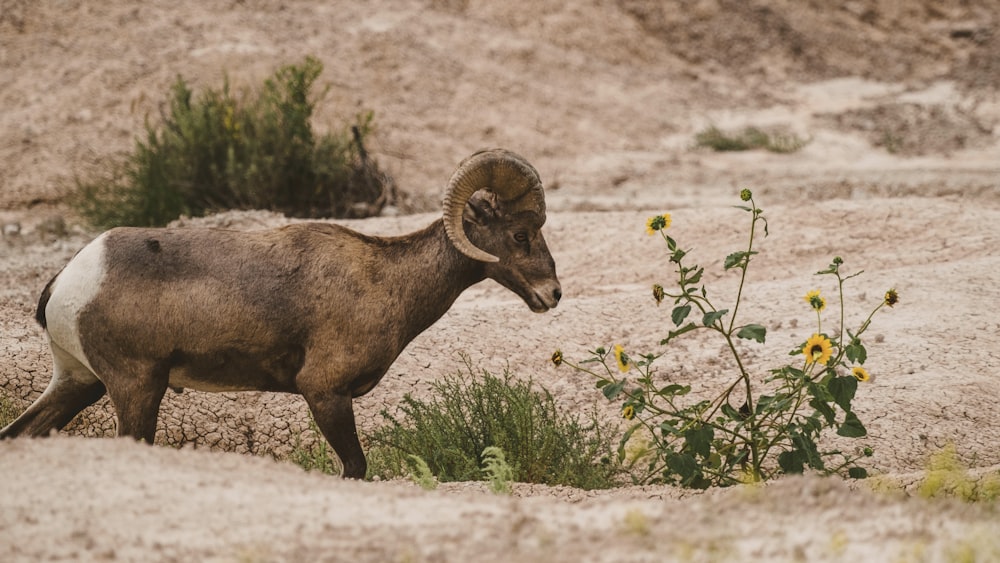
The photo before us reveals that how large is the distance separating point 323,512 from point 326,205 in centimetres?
893

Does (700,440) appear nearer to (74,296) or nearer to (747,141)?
(74,296)

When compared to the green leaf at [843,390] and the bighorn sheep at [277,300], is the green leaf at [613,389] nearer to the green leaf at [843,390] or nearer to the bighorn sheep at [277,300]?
the bighorn sheep at [277,300]

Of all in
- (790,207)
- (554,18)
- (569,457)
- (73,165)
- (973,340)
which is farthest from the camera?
(554,18)

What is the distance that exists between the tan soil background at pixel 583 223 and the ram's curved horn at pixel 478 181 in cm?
117

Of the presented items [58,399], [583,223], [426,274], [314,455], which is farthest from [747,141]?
[58,399]

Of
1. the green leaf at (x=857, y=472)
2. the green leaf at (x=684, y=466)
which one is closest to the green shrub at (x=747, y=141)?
the green leaf at (x=857, y=472)

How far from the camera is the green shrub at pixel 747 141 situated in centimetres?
1722

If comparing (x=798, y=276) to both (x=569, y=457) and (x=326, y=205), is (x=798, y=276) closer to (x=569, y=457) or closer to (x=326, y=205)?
(x=569, y=457)

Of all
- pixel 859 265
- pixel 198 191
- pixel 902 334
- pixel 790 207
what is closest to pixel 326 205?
pixel 198 191

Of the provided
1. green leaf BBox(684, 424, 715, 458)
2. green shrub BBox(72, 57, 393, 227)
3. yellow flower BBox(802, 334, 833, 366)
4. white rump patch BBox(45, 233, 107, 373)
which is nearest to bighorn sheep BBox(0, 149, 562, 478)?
Answer: white rump patch BBox(45, 233, 107, 373)

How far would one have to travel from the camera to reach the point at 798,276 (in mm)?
9141

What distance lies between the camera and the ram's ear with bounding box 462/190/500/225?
5945 mm

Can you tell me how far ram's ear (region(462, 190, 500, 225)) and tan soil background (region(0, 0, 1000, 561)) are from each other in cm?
131

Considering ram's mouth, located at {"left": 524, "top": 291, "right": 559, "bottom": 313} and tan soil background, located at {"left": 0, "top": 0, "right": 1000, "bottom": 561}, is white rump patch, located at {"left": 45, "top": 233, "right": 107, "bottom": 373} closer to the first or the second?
tan soil background, located at {"left": 0, "top": 0, "right": 1000, "bottom": 561}
